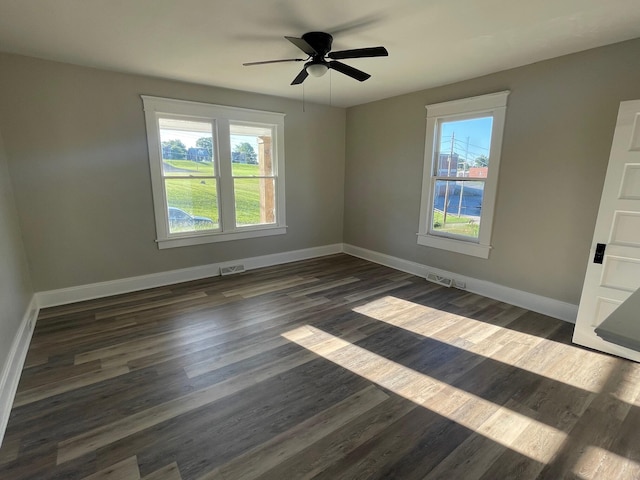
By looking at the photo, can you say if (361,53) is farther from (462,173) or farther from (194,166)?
(194,166)

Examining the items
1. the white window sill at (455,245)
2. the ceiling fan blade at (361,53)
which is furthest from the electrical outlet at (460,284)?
the ceiling fan blade at (361,53)

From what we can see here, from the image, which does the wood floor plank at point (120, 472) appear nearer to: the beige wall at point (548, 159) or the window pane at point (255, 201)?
the window pane at point (255, 201)

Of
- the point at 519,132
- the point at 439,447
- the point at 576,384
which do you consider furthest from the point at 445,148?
the point at 439,447

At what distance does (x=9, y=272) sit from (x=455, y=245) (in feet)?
15.5

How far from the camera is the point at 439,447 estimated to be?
176 cm

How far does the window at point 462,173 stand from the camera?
12.1 feet

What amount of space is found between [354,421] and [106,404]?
5.40 feet

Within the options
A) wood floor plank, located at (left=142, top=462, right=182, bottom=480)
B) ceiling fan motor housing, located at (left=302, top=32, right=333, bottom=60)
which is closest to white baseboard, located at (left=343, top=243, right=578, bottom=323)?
→ ceiling fan motor housing, located at (left=302, top=32, right=333, bottom=60)

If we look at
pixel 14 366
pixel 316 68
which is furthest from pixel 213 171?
pixel 14 366

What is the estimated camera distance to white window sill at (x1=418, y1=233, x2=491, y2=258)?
154 inches

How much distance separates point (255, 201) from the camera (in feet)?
16.2

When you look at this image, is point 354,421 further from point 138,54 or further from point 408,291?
point 138,54

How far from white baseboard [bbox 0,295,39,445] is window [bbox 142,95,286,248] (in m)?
1.57

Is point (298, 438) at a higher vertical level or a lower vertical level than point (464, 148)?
lower
